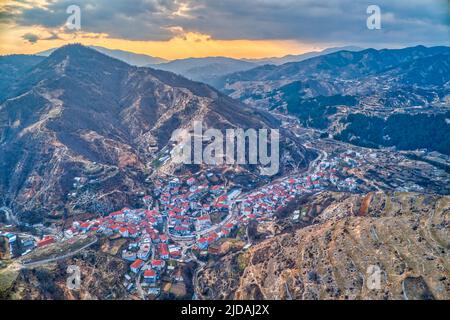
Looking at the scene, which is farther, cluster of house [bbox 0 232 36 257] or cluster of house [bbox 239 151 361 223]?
cluster of house [bbox 239 151 361 223]

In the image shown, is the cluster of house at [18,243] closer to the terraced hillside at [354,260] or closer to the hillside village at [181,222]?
the hillside village at [181,222]

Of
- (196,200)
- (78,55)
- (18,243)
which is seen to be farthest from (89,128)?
(78,55)

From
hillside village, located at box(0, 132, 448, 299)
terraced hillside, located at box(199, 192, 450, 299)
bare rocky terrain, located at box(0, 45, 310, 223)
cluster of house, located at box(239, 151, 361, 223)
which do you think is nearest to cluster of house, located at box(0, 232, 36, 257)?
hillside village, located at box(0, 132, 448, 299)

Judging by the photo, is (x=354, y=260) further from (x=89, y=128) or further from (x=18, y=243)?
(x=89, y=128)

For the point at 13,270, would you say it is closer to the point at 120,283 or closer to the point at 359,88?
the point at 120,283

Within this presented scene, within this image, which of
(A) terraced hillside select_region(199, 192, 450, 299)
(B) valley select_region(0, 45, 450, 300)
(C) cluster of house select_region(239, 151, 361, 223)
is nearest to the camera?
(A) terraced hillside select_region(199, 192, 450, 299)

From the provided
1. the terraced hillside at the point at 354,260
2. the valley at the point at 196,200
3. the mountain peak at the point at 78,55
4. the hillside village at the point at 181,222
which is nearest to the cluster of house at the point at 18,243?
the hillside village at the point at 181,222

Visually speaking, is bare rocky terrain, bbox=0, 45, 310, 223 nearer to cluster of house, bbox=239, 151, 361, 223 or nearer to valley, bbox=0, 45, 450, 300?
valley, bbox=0, 45, 450, 300

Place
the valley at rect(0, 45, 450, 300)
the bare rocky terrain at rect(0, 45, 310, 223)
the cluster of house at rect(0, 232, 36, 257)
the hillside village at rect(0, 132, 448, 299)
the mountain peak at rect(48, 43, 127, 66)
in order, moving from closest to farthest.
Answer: the valley at rect(0, 45, 450, 300) < the hillside village at rect(0, 132, 448, 299) < the cluster of house at rect(0, 232, 36, 257) < the bare rocky terrain at rect(0, 45, 310, 223) < the mountain peak at rect(48, 43, 127, 66)

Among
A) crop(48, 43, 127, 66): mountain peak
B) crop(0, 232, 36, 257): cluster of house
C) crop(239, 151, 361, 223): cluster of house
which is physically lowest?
crop(0, 232, 36, 257): cluster of house
